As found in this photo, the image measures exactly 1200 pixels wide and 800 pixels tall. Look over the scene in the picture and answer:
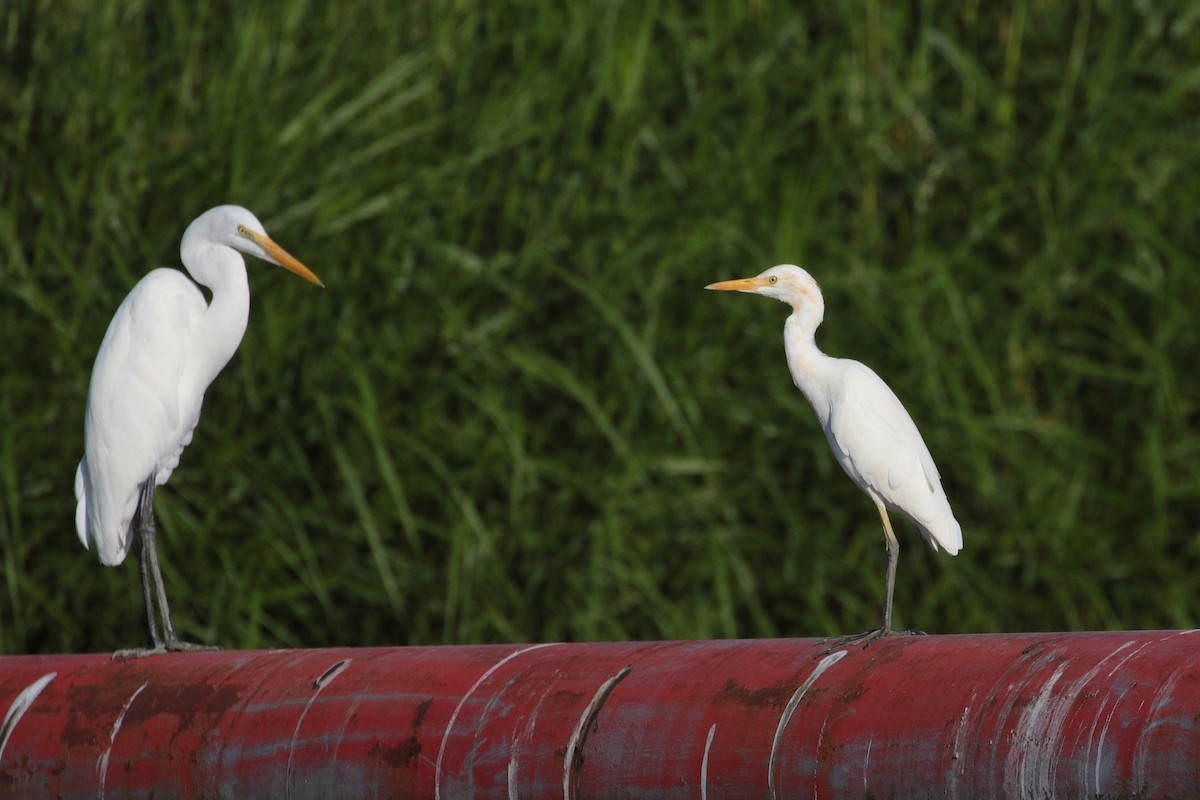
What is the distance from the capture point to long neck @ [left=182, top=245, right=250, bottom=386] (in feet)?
7.98

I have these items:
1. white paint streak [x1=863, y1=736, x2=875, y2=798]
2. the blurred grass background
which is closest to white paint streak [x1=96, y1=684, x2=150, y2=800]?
white paint streak [x1=863, y1=736, x2=875, y2=798]

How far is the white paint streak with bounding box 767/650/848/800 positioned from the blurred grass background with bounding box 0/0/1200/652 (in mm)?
1534

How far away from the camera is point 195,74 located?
3.32 metres

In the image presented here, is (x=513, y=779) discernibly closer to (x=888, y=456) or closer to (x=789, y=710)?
(x=789, y=710)

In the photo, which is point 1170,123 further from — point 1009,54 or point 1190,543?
point 1190,543

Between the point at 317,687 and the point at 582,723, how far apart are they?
12.3 inches

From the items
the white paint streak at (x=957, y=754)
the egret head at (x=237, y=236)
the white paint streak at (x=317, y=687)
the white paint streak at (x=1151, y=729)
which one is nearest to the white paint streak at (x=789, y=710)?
the white paint streak at (x=957, y=754)

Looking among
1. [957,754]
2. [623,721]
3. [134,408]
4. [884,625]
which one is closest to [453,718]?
[623,721]

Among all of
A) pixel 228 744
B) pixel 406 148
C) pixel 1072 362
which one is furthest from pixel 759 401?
pixel 228 744

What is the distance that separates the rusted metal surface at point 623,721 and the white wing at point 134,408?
54 centimetres

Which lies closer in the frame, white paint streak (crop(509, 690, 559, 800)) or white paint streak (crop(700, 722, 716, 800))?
white paint streak (crop(700, 722, 716, 800))

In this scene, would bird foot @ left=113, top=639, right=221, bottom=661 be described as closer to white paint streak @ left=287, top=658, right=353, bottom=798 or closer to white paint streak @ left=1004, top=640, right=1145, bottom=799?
white paint streak @ left=287, top=658, right=353, bottom=798

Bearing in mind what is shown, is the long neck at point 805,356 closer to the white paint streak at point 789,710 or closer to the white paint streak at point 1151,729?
the white paint streak at point 789,710

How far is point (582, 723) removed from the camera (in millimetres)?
1417
